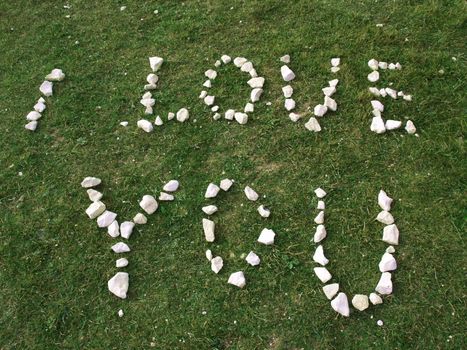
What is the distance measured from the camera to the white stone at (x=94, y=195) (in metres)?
4.83

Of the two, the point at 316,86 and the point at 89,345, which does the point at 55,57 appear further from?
the point at 89,345

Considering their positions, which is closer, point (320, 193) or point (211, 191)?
point (320, 193)

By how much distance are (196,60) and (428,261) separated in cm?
353

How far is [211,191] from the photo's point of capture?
473 centimetres

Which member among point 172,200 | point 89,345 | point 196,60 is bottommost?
point 89,345

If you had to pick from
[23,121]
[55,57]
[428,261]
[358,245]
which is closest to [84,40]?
[55,57]

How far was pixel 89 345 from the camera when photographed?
4.10 m

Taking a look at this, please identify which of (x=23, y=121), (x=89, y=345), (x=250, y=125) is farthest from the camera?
(x=23, y=121)

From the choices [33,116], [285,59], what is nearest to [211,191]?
[285,59]

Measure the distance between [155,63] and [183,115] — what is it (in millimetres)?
950

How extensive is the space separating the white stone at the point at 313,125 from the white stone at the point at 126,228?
2.10m

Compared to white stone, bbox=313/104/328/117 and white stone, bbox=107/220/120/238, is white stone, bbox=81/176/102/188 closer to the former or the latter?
white stone, bbox=107/220/120/238

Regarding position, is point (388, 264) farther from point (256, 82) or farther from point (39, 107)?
point (39, 107)

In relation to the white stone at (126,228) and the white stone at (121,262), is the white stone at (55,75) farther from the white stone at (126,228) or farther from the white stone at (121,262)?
the white stone at (121,262)
